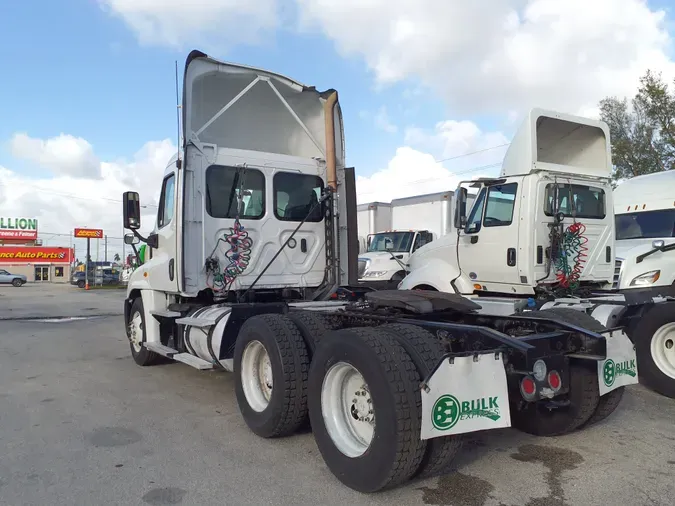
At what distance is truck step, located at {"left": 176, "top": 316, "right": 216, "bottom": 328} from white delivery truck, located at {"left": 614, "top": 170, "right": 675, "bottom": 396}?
4641 millimetres

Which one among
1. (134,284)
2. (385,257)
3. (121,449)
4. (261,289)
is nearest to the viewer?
(121,449)

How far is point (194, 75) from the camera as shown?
22.2 feet

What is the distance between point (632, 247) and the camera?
809 cm

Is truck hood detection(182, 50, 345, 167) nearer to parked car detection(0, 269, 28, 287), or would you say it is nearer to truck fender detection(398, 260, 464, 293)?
truck fender detection(398, 260, 464, 293)

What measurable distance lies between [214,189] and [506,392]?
15.3 ft

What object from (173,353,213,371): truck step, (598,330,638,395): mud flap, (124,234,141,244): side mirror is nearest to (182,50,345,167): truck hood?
(124,234,141,244): side mirror

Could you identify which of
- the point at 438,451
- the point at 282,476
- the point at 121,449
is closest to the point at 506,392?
the point at 438,451

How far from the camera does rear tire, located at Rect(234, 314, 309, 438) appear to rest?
15.0 ft

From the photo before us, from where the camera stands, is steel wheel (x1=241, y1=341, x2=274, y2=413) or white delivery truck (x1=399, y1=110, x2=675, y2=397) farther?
white delivery truck (x1=399, y1=110, x2=675, y2=397)

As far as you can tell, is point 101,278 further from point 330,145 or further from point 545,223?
point 545,223

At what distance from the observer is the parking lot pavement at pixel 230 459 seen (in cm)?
367

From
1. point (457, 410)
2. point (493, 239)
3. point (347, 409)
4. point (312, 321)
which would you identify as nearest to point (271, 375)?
point (312, 321)

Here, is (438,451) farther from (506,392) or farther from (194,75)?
(194,75)

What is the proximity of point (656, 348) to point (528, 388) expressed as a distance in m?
3.28
